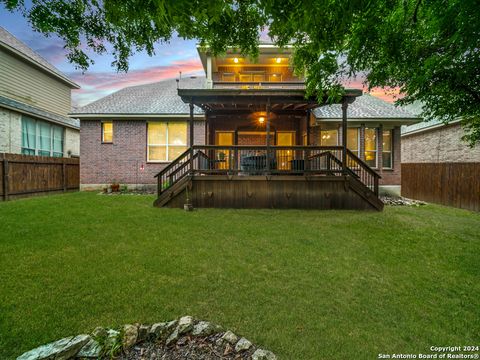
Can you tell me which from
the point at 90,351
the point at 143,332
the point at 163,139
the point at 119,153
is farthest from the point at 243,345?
the point at 119,153

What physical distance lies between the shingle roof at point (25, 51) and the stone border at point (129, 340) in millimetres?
17004

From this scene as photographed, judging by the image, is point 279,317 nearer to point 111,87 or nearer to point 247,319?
point 247,319

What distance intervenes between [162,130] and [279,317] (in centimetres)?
1244

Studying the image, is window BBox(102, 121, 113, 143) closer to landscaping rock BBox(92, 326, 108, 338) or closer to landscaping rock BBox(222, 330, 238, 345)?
landscaping rock BBox(92, 326, 108, 338)

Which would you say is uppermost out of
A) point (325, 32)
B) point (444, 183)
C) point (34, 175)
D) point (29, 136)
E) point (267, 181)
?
point (325, 32)

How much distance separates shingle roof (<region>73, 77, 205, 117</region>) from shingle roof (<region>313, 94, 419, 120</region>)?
6457 millimetres

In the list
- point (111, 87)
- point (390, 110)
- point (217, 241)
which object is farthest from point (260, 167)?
point (111, 87)

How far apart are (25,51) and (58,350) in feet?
63.6

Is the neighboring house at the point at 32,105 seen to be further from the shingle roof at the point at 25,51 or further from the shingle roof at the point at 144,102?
the shingle roof at the point at 144,102

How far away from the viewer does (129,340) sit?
8.33 feet

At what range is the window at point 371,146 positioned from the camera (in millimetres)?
13297

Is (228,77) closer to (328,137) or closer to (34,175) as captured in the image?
(328,137)

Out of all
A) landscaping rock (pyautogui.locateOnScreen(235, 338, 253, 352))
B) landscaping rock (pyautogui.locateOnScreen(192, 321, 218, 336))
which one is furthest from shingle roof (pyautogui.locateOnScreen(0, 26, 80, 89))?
landscaping rock (pyautogui.locateOnScreen(235, 338, 253, 352))

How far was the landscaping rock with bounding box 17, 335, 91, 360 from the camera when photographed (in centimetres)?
228
